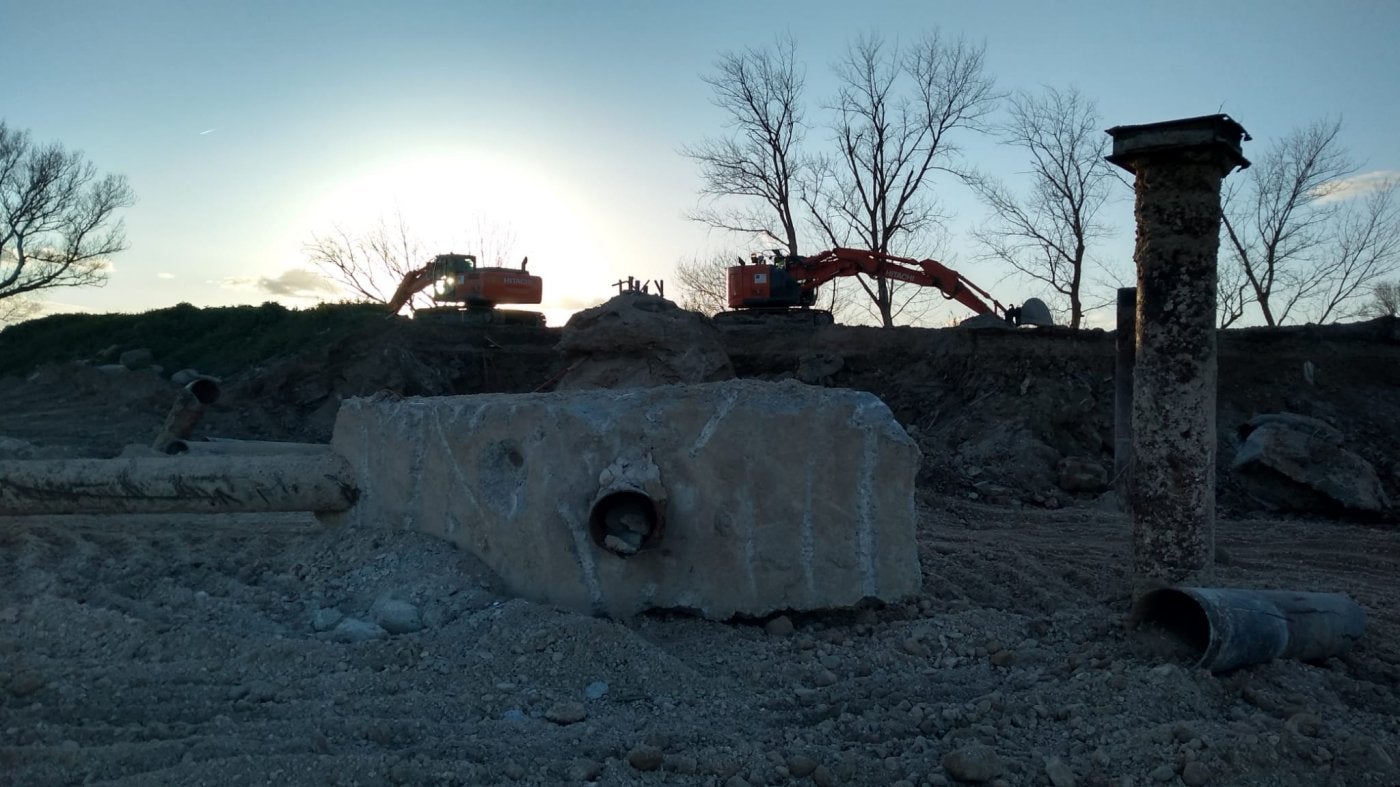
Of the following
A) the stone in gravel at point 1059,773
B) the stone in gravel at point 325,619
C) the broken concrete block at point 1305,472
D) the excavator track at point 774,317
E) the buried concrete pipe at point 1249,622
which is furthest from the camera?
the excavator track at point 774,317

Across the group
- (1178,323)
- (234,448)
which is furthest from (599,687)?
(234,448)

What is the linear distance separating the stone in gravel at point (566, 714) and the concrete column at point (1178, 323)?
2.76 m

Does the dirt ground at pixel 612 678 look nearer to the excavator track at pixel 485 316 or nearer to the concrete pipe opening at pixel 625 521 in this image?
the concrete pipe opening at pixel 625 521

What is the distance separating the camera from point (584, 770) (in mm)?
3293

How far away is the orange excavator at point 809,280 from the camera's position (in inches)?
692

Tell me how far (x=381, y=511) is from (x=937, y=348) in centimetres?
1120

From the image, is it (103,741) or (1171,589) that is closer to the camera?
(103,741)

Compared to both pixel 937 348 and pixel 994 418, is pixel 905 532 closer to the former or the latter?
pixel 994 418

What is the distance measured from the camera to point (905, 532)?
511 cm

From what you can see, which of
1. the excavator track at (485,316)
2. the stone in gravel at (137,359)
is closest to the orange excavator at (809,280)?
the excavator track at (485,316)

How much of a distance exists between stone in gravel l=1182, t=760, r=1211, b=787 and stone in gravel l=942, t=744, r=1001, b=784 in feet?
1.90

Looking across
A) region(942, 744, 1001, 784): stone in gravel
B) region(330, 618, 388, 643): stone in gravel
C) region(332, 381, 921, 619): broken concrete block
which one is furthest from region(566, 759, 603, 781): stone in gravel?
region(330, 618, 388, 643): stone in gravel

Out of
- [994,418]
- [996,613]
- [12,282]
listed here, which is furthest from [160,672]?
[12,282]

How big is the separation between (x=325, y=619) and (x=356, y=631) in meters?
0.30
